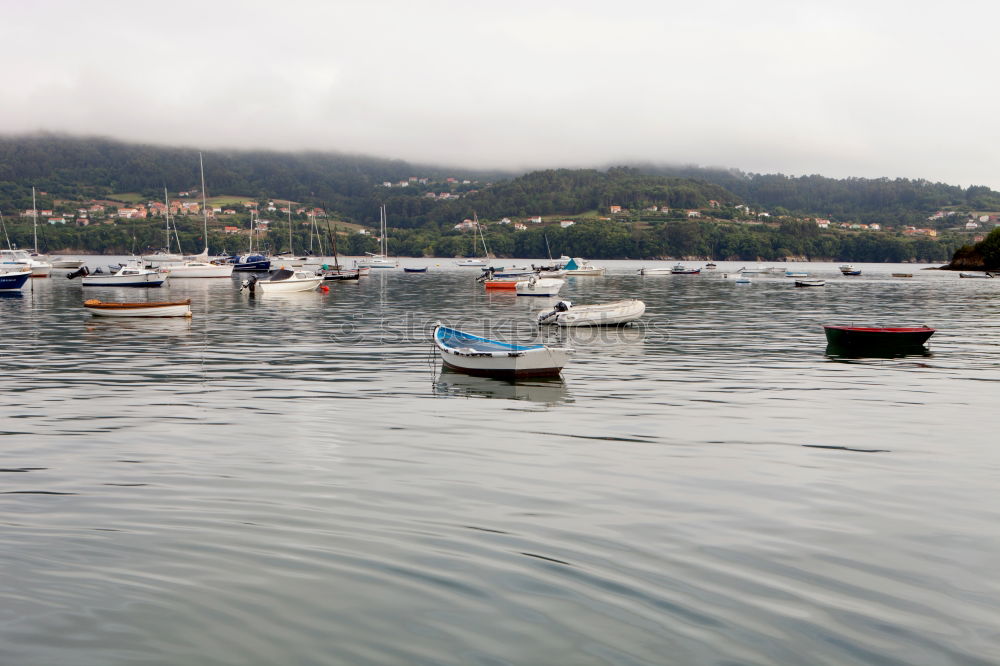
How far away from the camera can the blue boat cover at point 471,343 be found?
103 ft

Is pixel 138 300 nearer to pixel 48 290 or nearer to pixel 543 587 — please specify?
pixel 48 290

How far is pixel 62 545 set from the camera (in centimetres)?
1222

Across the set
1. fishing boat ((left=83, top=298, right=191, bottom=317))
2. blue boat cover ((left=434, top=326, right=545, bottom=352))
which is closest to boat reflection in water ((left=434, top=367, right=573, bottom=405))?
blue boat cover ((left=434, top=326, right=545, bottom=352))

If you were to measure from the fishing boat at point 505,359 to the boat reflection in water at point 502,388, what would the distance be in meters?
0.29

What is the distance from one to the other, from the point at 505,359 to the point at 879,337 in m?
20.4

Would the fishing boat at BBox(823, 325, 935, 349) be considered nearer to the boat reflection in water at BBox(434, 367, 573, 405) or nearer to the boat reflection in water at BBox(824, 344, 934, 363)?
the boat reflection in water at BBox(824, 344, 934, 363)

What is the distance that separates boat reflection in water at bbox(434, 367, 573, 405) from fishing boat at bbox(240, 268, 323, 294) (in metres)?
63.7

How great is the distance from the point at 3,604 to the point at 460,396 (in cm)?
1824

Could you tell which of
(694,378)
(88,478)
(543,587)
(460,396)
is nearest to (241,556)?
(543,587)

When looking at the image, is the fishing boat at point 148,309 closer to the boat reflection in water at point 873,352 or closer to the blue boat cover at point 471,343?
the blue boat cover at point 471,343

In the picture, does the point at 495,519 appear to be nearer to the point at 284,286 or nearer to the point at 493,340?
the point at 493,340

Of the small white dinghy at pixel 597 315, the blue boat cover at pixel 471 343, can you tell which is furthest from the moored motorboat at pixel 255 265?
the blue boat cover at pixel 471 343

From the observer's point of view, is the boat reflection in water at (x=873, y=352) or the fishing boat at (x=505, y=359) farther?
the boat reflection in water at (x=873, y=352)

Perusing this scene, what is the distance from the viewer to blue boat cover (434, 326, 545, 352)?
31375 millimetres
